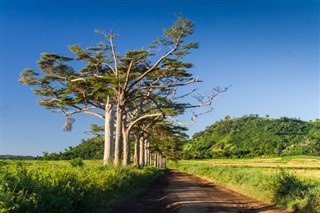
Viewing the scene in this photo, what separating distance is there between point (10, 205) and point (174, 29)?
18355 millimetres

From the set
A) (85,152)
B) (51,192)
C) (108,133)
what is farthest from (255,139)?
(51,192)

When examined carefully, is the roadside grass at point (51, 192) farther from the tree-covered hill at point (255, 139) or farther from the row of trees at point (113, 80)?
the tree-covered hill at point (255, 139)

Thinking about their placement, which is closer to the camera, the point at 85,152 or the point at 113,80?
the point at 113,80

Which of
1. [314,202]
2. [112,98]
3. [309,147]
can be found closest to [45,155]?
[112,98]

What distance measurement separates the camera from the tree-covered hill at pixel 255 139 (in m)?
109

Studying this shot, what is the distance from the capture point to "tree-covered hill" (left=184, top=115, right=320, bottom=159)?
109062 millimetres

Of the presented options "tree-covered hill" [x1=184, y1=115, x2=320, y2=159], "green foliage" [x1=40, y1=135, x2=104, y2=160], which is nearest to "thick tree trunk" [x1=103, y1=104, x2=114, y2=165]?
"green foliage" [x1=40, y1=135, x2=104, y2=160]

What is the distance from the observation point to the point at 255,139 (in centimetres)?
12812

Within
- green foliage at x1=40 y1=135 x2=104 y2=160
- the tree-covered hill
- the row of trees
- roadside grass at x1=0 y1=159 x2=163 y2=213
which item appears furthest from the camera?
the tree-covered hill

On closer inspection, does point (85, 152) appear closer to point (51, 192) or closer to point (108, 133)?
point (108, 133)

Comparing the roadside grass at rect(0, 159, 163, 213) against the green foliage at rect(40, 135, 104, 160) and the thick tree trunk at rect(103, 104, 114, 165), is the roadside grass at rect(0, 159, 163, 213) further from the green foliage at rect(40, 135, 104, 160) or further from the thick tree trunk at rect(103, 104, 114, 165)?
the green foliage at rect(40, 135, 104, 160)

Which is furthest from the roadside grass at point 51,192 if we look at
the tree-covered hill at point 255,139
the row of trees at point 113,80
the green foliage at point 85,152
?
the tree-covered hill at point 255,139

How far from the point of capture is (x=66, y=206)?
10406 mm

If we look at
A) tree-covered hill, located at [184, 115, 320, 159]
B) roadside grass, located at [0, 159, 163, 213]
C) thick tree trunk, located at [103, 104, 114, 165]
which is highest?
tree-covered hill, located at [184, 115, 320, 159]
